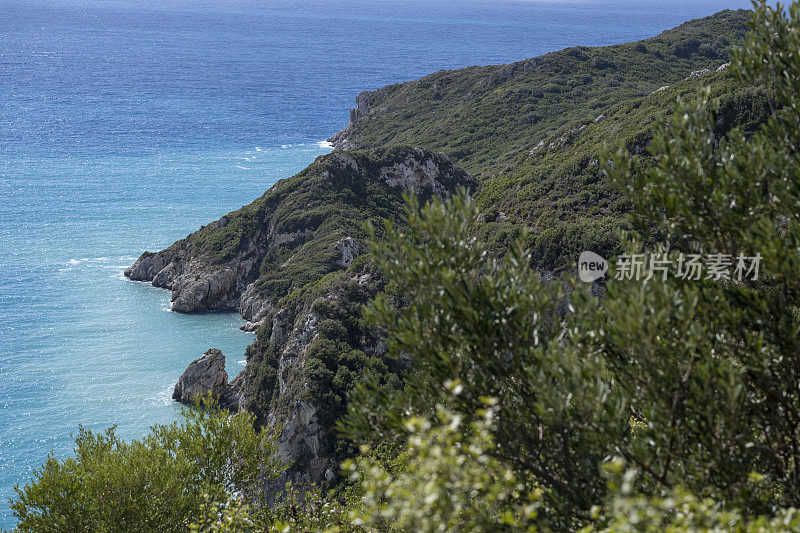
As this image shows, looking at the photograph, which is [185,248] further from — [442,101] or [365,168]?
[442,101]

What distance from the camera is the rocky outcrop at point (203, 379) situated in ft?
135

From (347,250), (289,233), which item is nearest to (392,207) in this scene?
(347,250)

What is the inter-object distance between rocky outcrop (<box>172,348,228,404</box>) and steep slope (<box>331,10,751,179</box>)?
46802 millimetres

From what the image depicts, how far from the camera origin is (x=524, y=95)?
101312mm

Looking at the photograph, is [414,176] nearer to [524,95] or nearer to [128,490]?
[524,95]

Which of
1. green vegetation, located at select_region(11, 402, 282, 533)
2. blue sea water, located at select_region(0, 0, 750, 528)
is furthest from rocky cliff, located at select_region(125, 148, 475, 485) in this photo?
green vegetation, located at select_region(11, 402, 282, 533)

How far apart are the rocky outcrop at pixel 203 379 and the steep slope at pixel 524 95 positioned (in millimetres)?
46802

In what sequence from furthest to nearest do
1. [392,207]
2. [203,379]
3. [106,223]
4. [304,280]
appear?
[106,223], [392,207], [304,280], [203,379]

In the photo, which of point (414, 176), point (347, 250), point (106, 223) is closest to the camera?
point (347, 250)

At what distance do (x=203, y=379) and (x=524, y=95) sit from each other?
260 ft

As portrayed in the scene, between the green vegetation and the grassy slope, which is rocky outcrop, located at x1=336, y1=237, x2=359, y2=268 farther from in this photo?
the green vegetation

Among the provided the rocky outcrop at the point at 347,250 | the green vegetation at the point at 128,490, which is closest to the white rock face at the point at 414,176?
the rocky outcrop at the point at 347,250

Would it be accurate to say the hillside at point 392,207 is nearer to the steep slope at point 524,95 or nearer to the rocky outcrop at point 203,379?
the steep slope at point 524,95

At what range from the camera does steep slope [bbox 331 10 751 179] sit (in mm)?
90312
